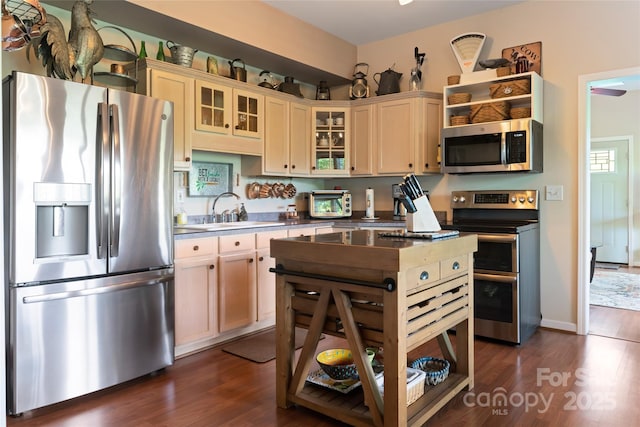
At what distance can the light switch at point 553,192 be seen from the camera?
3.68 m

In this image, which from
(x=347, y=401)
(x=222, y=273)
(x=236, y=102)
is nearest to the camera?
(x=347, y=401)

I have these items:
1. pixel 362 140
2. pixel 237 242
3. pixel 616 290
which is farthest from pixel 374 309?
pixel 616 290

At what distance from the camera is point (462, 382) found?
2.44m

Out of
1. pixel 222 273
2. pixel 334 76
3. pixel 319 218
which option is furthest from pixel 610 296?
pixel 222 273

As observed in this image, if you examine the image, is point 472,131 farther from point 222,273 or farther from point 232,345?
point 232,345

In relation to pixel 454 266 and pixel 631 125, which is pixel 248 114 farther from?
pixel 631 125

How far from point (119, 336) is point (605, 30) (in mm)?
4099

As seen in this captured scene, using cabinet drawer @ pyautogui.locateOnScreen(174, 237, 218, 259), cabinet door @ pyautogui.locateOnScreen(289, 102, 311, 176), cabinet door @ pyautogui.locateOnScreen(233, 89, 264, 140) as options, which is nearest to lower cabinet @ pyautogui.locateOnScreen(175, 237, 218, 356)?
cabinet drawer @ pyautogui.locateOnScreen(174, 237, 218, 259)

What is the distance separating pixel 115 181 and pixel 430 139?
284 cm

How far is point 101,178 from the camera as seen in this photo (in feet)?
8.04

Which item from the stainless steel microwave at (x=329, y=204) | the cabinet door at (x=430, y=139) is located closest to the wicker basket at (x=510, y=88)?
the cabinet door at (x=430, y=139)

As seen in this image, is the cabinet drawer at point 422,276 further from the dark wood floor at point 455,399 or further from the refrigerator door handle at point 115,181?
the refrigerator door handle at point 115,181

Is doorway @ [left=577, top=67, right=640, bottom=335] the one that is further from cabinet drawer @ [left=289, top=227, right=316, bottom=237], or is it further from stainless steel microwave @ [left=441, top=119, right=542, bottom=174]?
cabinet drawer @ [left=289, top=227, right=316, bottom=237]

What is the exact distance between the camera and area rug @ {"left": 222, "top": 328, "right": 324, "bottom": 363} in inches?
121
